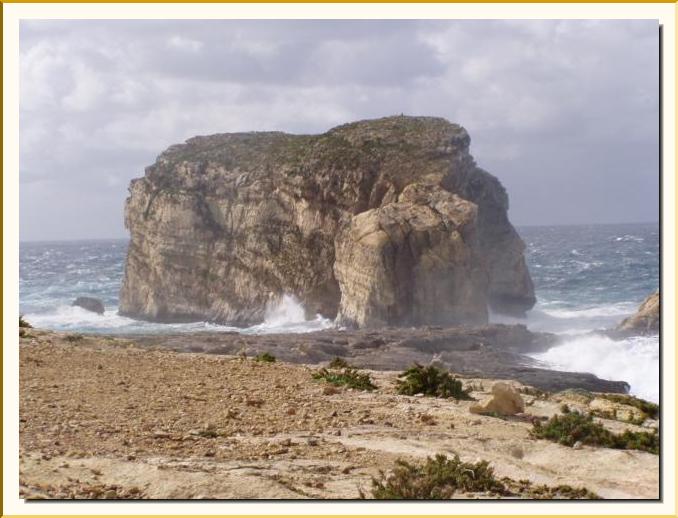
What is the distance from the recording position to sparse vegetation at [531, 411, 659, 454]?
22.2 feet

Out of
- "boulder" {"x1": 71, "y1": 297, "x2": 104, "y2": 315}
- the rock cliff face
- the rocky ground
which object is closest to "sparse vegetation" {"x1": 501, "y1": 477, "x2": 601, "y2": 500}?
the rocky ground

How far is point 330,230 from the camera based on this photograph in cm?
3042

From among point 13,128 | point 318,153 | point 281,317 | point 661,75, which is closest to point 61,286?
point 281,317

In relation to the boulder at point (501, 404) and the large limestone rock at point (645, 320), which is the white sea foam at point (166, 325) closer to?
the large limestone rock at point (645, 320)

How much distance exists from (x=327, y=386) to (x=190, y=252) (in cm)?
2565

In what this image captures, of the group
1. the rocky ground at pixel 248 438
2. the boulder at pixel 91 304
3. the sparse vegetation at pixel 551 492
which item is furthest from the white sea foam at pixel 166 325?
the sparse vegetation at pixel 551 492

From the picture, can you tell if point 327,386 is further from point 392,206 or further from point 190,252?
point 190,252

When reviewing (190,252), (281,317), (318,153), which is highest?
(318,153)

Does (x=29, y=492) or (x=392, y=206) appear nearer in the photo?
(x=29, y=492)

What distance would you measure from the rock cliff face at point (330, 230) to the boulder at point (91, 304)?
2.44m

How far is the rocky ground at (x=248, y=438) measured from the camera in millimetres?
5609

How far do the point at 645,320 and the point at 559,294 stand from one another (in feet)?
31.5

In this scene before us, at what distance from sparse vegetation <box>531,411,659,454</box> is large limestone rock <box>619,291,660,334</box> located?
11.4m

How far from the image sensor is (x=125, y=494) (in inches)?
213
